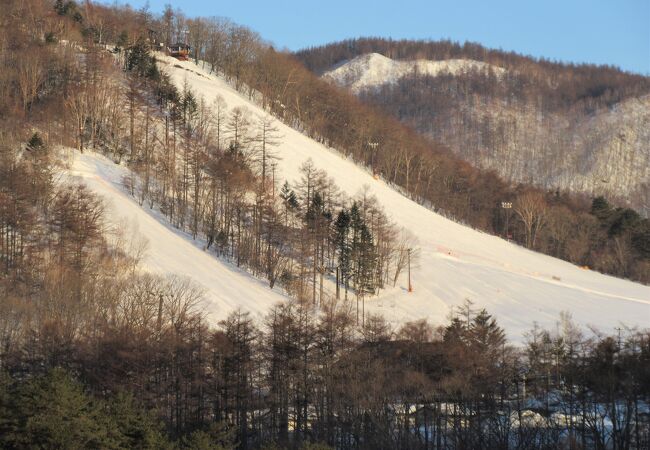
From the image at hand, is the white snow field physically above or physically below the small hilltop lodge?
below

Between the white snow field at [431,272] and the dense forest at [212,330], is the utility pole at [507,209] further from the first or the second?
the dense forest at [212,330]

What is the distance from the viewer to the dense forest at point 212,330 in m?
39.8

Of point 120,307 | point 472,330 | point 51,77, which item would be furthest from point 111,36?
point 472,330

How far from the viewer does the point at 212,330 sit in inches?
2003

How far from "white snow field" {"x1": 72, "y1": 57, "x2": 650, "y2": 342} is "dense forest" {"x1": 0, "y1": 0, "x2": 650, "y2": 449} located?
247cm

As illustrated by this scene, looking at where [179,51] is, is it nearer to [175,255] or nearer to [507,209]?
[507,209]

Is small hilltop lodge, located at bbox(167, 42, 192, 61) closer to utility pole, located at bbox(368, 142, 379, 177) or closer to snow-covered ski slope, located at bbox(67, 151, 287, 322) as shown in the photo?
utility pole, located at bbox(368, 142, 379, 177)

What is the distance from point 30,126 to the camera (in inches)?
2864

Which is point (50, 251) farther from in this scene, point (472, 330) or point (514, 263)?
point (514, 263)

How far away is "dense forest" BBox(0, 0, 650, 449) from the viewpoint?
39844 mm

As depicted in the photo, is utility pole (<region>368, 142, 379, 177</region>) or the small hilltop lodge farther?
the small hilltop lodge

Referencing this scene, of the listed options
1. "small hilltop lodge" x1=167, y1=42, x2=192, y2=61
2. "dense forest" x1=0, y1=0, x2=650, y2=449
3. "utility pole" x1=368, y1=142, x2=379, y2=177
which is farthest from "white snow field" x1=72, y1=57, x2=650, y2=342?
"small hilltop lodge" x1=167, y1=42, x2=192, y2=61

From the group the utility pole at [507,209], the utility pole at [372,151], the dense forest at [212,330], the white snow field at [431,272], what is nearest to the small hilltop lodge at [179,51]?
the white snow field at [431,272]

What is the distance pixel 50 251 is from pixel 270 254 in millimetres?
18091
